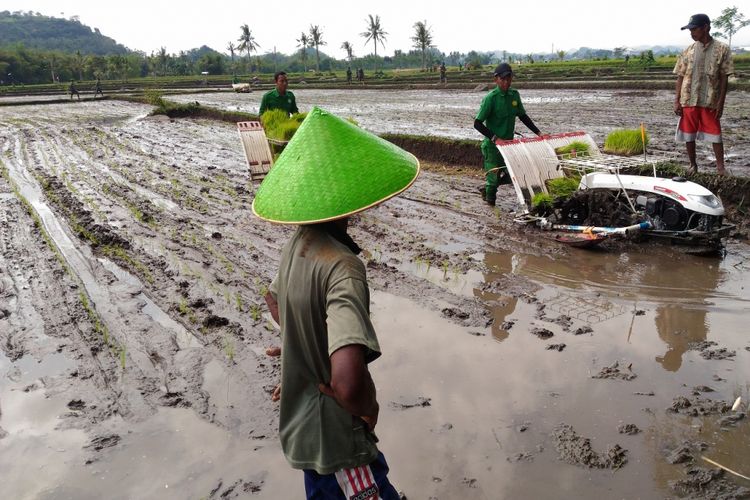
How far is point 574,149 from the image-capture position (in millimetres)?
6426

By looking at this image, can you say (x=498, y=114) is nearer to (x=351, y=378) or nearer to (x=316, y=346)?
(x=316, y=346)

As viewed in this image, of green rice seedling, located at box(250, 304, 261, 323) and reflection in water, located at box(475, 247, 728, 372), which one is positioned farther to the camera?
green rice seedling, located at box(250, 304, 261, 323)

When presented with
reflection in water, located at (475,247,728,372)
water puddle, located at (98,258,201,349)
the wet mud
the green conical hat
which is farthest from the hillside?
the green conical hat

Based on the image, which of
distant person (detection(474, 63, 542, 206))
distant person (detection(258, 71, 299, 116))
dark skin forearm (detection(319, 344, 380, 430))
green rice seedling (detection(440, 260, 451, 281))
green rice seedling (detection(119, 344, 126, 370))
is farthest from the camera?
distant person (detection(258, 71, 299, 116))

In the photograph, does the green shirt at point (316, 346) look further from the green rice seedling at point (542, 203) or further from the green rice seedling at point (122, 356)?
the green rice seedling at point (542, 203)

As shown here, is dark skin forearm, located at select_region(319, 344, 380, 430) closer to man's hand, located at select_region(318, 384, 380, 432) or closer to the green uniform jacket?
man's hand, located at select_region(318, 384, 380, 432)

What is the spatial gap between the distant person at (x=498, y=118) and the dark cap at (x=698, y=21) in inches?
71.2

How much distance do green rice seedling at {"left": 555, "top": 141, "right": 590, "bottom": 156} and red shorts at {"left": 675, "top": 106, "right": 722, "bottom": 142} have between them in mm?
1127

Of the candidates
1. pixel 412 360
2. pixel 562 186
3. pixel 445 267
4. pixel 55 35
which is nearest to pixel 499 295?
pixel 445 267

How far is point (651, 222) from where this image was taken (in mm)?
5328

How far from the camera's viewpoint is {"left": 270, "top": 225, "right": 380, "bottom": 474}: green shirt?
1.56m

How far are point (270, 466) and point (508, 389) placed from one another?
1.41 m

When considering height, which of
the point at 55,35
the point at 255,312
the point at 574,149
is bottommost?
the point at 255,312

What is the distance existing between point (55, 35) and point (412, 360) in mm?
185161
